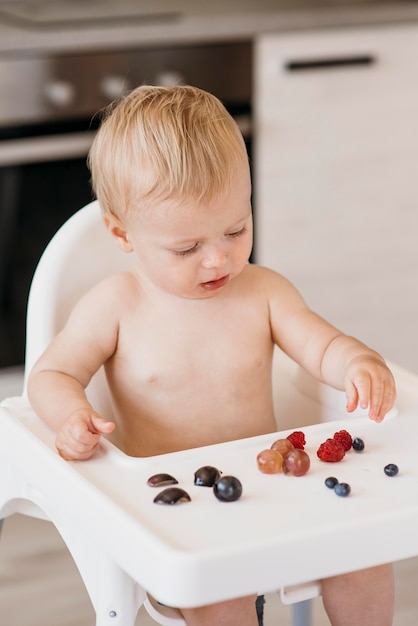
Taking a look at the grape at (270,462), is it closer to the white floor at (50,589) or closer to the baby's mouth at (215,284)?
the baby's mouth at (215,284)

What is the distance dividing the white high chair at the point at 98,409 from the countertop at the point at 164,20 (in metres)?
0.68

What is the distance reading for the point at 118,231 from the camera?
118cm

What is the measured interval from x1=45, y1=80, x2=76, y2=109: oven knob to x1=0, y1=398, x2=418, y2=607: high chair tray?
40.6 inches

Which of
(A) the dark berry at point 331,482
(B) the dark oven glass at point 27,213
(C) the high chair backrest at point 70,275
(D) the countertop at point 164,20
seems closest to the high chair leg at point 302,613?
(C) the high chair backrest at point 70,275

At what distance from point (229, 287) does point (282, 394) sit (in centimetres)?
16

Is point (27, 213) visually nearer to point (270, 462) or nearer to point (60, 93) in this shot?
point (60, 93)

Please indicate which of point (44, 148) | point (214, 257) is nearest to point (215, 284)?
point (214, 257)

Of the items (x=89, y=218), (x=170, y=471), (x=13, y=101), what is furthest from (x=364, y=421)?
(x=13, y=101)

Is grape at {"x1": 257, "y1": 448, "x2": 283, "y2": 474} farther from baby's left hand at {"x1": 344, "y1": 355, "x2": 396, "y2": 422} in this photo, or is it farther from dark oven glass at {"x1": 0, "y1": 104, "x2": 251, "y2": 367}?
dark oven glass at {"x1": 0, "y1": 104, "x2": 251, "y2": 367}

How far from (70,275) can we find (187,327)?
0.18 meters

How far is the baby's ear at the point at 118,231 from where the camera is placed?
1158 mm

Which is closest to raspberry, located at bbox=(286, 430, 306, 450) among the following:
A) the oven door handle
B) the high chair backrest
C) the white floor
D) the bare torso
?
the bare torso

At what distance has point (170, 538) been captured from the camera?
2.67 feet

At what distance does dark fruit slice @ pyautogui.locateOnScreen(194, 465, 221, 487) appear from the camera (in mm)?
909
